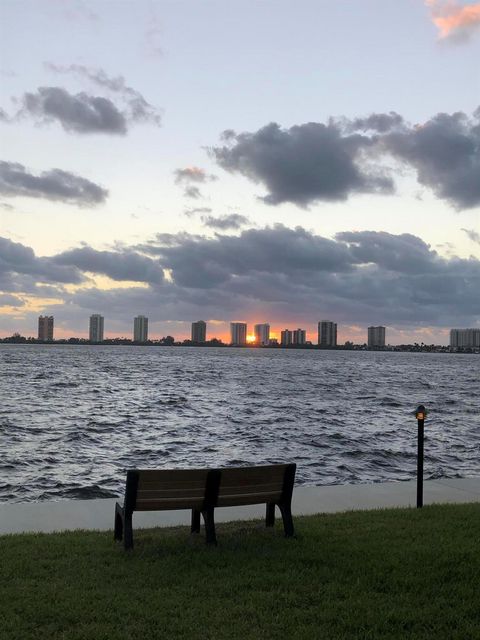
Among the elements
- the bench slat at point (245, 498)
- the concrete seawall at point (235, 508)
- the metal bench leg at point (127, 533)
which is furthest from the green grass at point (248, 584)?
the concrete seawall at point (235, 508)

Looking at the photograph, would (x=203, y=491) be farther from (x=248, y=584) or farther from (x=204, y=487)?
(x=248, y=584)

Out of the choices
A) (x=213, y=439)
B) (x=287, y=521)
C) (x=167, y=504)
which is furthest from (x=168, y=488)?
(x=213, y=439)

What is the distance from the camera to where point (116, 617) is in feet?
18.4

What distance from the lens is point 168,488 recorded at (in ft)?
25.2

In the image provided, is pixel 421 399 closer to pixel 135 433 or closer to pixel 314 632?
pixel 135 433

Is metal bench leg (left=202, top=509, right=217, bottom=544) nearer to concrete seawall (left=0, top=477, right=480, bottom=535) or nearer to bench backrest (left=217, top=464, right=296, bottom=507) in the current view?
bench backrest (left=217, top=464, right=296, bottom=507)

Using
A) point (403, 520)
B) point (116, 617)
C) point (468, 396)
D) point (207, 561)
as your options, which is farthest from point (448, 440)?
point (468, 396)

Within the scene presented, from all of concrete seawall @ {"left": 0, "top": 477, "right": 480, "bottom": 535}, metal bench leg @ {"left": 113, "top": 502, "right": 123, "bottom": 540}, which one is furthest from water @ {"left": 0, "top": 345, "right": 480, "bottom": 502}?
metal bench leg @ {"left": 113, "top": 502, "right": 123, "bottom": 540}

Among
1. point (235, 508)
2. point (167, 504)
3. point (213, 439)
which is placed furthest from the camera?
point (213, 439)

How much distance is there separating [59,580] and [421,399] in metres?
46.1

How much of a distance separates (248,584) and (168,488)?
65.0 inches

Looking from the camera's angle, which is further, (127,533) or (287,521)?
(287,521)

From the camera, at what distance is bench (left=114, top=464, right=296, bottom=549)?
759cm

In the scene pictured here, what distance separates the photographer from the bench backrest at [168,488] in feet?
24.8
